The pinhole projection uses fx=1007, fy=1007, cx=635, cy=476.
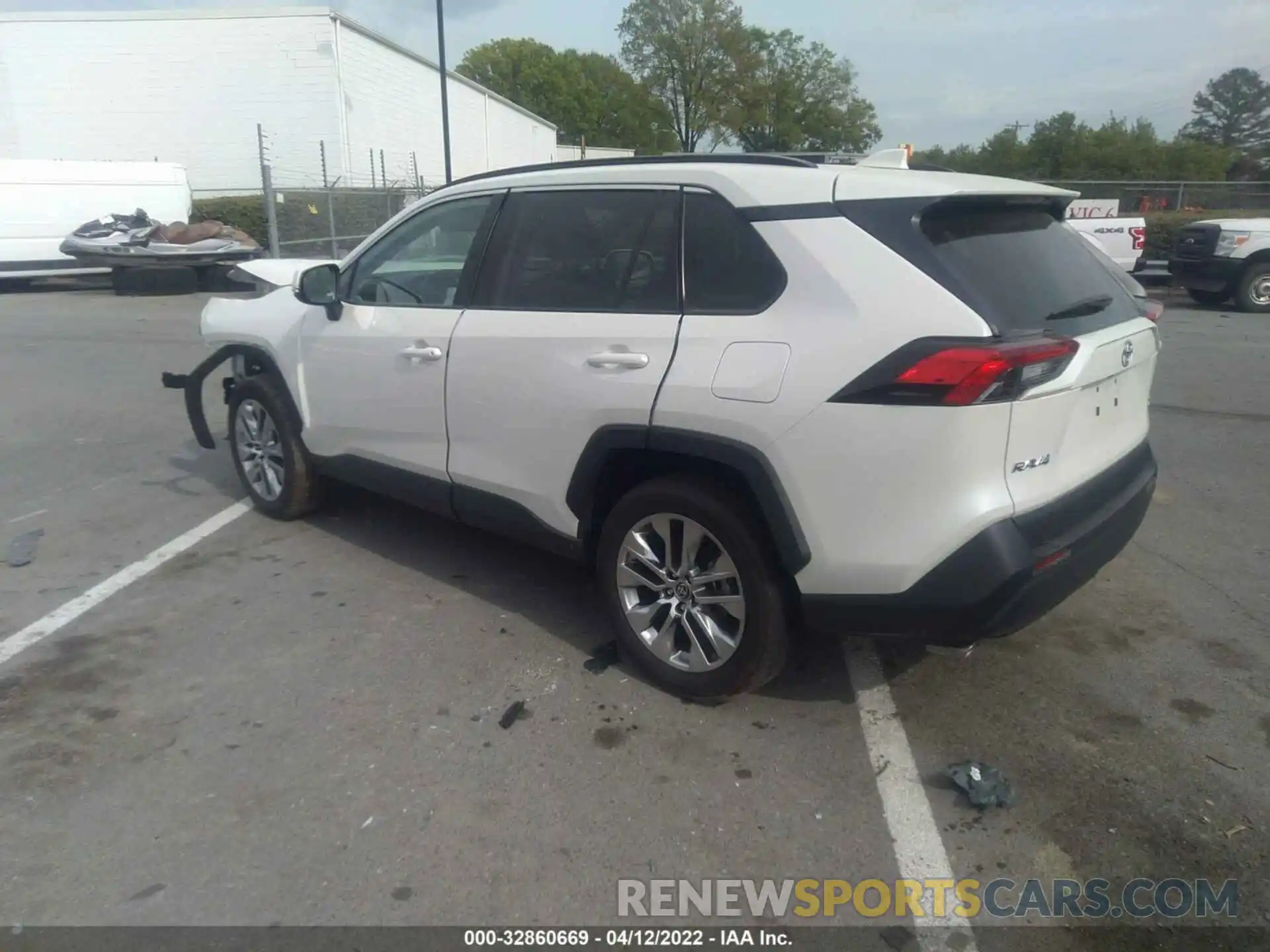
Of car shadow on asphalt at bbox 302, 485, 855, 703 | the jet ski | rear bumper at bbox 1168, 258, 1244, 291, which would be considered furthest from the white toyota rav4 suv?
the jet ski

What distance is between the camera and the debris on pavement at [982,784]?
10.2 feet

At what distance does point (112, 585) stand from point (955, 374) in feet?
13.1

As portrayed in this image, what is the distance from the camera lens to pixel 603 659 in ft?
A: 13.2

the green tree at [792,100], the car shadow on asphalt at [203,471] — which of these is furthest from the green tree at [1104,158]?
the car shadow on asphalt at [203,471]

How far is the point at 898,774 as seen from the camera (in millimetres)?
3266

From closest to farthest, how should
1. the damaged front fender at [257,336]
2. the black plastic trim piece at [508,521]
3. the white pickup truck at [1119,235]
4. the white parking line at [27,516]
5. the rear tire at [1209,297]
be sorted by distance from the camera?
the black plastic trim piece at [508,521] < the damaged front fender at [257,336] < the white parking line at [27,516] < the rear tire at [1209,297] < the white pickup truck at [1119,235]

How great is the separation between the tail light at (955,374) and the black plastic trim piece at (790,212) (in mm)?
561

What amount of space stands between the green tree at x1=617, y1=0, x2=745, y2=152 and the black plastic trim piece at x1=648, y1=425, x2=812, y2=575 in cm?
7169

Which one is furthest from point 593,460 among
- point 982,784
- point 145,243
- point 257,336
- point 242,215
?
point 242,215

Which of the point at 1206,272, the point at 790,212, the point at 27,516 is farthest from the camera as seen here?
the point at 1206,272

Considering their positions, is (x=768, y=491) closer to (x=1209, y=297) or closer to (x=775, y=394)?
(x=775, y=394)

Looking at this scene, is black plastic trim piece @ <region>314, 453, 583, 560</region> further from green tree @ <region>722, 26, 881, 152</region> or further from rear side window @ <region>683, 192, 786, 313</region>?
green tree @ <region>722, 26, 881, 152</region>

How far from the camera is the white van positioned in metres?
18.3

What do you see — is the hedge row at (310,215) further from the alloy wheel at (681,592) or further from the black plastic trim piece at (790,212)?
the black plastic trim piece at (790,212)
